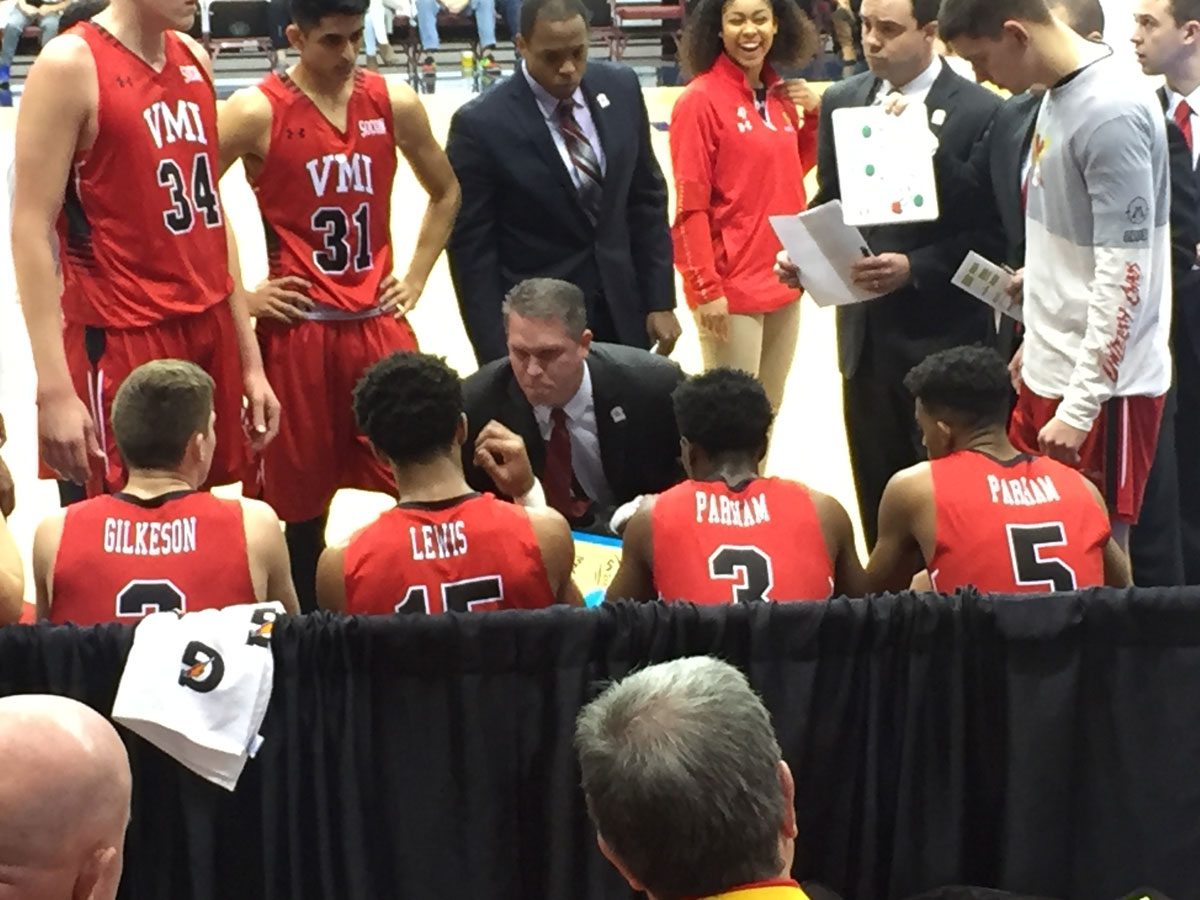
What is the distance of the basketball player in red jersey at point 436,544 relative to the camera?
294 cm

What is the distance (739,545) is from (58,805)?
5.36ft

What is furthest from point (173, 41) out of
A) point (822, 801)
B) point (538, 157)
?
point (822, 801)

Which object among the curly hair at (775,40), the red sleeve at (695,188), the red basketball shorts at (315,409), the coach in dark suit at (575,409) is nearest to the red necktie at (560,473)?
the coach in dark suit at (575,409)

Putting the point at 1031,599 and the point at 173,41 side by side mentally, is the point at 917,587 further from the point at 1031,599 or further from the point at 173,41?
the point at 173,41

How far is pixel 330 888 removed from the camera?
8.74 feet

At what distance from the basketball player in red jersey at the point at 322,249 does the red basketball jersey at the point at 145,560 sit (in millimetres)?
1168

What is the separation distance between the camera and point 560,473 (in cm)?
401

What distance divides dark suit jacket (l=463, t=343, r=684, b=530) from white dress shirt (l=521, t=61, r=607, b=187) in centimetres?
72

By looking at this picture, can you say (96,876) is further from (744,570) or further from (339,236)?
(339,236)

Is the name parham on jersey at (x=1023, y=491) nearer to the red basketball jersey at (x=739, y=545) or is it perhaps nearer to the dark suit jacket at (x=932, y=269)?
the red basketball jersey at (x=739, y=545)

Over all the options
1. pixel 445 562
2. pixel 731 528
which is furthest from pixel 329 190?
pixel 731 528

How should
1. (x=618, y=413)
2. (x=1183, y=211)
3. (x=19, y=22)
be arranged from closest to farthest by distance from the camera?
1. (x=618, y=413)
2. (x=1183, y=211)
3. (x=19, y=22)

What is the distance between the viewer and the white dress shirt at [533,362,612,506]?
12.9 feet

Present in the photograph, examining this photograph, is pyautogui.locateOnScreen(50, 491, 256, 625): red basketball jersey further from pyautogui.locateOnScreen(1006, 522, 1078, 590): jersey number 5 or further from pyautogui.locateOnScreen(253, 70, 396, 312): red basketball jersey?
pyautogui.locateOnScreen(1006, 522, 1078, 590): jersey number 5
